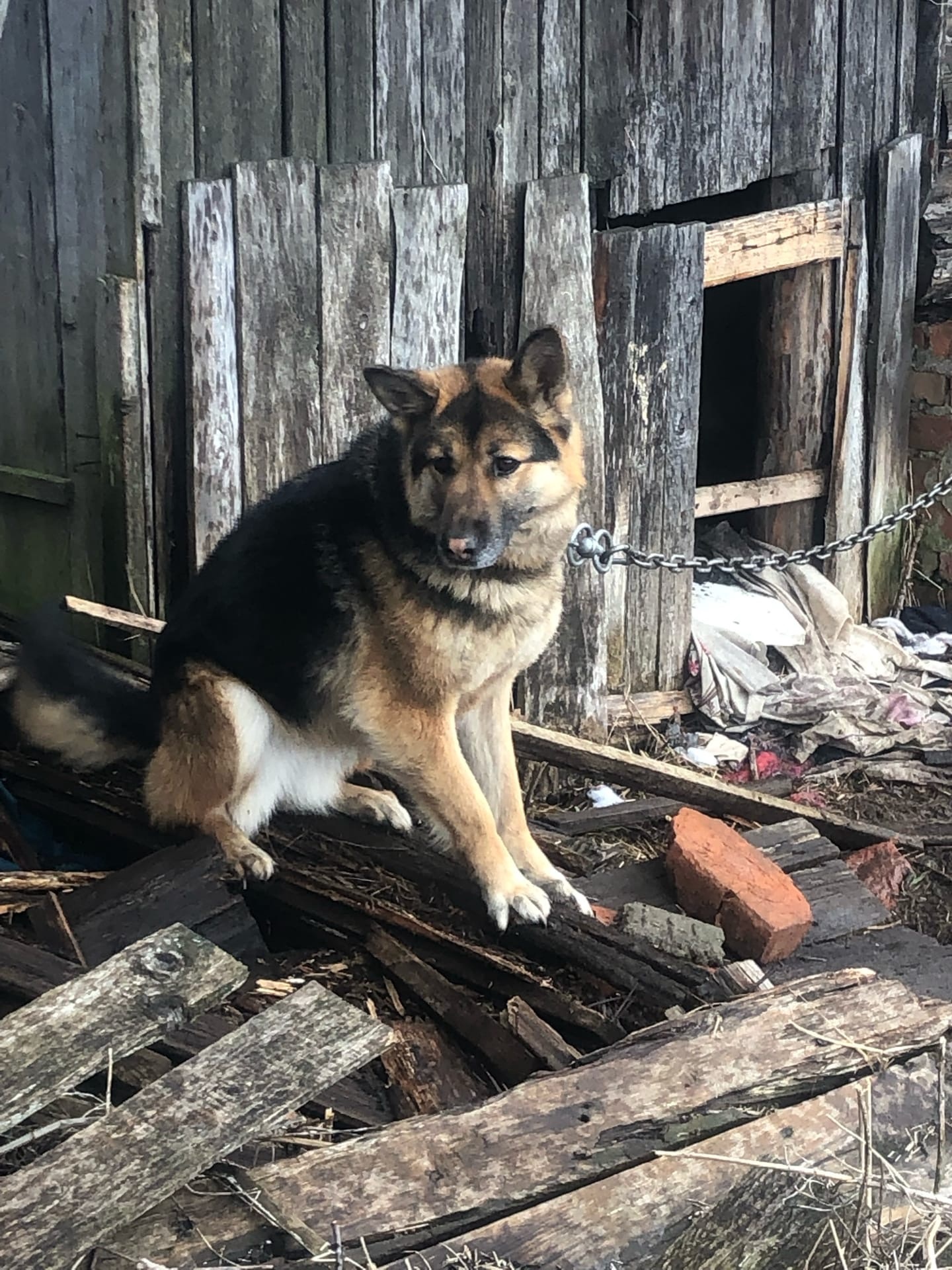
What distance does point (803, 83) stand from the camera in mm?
5777

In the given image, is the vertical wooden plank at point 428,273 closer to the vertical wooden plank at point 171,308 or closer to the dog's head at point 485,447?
the vertical wooden plank at point 171,308

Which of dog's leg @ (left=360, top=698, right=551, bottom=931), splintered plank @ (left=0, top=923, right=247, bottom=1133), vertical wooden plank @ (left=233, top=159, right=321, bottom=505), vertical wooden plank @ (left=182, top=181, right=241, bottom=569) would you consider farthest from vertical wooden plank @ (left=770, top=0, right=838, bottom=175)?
splintered plank @ (left=0, top=923, right=247, bottom=1133)

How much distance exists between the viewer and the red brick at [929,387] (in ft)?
21.5

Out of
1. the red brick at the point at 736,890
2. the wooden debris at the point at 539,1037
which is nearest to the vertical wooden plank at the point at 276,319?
the red brick at the point at 736,890

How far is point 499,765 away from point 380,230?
6.89ft

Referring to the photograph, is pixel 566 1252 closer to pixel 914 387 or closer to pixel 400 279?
pixel 400 279

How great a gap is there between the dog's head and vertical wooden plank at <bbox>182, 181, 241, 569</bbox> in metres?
1.24

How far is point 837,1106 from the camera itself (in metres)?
2.46

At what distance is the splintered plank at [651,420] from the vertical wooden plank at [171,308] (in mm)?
1750

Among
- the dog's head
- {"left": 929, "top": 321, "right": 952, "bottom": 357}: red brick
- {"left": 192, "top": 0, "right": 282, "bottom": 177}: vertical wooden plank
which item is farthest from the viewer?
{"left": 929, "top": 321, "right": 952, "bottom": 357}: red brick

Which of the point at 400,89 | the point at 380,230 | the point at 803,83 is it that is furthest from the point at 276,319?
the point at 803,83

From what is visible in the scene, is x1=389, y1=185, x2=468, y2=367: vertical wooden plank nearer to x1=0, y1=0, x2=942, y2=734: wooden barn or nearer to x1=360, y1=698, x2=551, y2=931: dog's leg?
x1=0, y1=0, x2=942, y2=734: wooden barn

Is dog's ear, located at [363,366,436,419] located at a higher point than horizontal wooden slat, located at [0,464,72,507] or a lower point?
higher

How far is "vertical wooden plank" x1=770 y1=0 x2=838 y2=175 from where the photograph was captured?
5.69m
